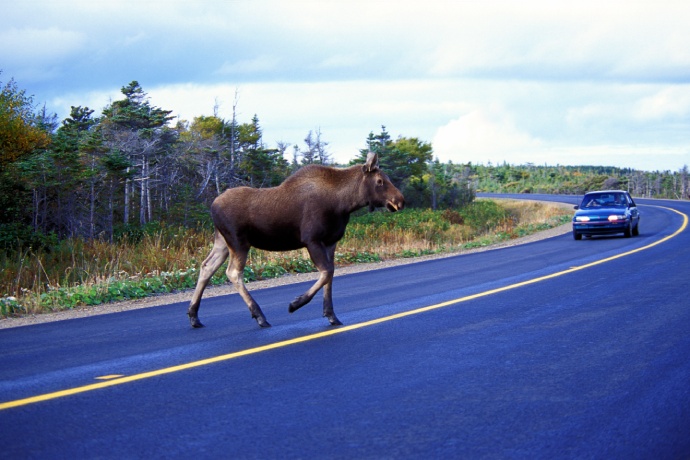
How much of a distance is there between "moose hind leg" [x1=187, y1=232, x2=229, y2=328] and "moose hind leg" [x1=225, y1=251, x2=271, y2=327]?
31cm

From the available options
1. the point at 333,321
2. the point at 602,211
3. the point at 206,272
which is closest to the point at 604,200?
the point at 602,211

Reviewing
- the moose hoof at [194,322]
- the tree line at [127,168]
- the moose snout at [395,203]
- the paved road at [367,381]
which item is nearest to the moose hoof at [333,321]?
the paved road at [367,381]

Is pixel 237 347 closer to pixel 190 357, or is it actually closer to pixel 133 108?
pixel 190 357

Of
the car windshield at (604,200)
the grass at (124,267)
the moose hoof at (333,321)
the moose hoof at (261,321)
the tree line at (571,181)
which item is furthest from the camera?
the tree line at (571,181)

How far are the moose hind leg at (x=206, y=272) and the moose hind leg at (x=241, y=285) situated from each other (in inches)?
12.1

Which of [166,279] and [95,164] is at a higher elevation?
[95,164]

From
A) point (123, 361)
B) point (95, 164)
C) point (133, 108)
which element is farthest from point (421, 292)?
point (133, 108)

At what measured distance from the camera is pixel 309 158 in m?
50.2

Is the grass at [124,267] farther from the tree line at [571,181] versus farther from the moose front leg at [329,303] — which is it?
the tree line at [571,181]

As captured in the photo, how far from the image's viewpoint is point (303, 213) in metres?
8.49

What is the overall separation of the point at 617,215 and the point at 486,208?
1287 inches

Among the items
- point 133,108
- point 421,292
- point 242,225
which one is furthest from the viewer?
point 133,108

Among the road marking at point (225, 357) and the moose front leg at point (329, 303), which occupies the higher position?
the moose front leg at point (329, 303)

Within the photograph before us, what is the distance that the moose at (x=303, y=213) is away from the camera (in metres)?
8.46
